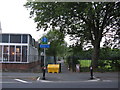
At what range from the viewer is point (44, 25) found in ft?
76.7

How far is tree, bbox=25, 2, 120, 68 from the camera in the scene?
67.4ft

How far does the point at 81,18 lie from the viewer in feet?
76.2

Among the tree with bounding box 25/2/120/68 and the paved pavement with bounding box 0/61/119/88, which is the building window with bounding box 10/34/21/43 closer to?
the tree with bounding box 25/2/120/68

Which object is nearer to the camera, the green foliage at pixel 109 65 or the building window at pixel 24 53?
the green foliage at pixel 109 65

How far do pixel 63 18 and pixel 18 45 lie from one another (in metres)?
7.42

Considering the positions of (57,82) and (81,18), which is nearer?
(57,82)

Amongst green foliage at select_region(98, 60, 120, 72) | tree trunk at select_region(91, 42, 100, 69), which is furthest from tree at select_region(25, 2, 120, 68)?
green foliage at select_region(98, 60, 120, 72)

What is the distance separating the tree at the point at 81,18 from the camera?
67.4ft

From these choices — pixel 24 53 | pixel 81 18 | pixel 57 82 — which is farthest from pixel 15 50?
pixel 57 82

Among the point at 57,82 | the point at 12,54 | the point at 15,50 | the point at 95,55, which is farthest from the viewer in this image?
the point at 15,50

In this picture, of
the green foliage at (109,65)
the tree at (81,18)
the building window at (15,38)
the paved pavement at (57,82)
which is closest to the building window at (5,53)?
the building window at (15,38)

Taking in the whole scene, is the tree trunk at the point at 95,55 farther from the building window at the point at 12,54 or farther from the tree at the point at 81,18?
the building window at the point at 12,54

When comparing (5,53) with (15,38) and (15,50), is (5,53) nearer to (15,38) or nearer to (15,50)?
(15,50)

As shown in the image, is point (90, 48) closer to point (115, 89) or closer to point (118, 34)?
point (118, 34)
